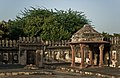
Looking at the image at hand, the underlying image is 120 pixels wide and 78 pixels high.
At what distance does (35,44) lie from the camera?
37062 millimetres

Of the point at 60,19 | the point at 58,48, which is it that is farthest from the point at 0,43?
the point at 60,19

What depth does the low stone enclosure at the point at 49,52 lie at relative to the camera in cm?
3228

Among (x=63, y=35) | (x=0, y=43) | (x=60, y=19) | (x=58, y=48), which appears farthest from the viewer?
(x=60, y=19)

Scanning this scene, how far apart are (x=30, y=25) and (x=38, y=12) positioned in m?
6.67

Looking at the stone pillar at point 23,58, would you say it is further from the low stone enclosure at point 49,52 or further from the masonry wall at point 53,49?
the masonry wall at point 53,49

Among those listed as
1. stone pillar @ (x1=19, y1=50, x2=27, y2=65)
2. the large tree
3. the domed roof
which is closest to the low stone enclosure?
stone pillar @ (x1=19, y1=50, x2=27, y2=65)

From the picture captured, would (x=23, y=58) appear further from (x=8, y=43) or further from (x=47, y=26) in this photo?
(x=47, y=26)

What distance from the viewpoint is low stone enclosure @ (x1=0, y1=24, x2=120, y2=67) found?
106 feet

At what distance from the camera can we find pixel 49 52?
39031mm

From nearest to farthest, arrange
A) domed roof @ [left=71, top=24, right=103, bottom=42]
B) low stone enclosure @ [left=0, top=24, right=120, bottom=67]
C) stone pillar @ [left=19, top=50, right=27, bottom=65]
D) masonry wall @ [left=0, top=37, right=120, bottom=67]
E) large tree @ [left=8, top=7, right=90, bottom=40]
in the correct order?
domed roof @ [left=71, top=24, right=103, bottom=42]
masonry wall @ [left=0, top=37, right=120, bottom=67]
low stone enclosure @ [left=0, top=24, right=120, bottom=67]
stone pillar @ [left=19, top=50, right=27, bottom=65]
large tree @ [left=8, top=7, right=90, bottom=40]

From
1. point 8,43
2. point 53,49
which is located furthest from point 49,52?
point 8,43

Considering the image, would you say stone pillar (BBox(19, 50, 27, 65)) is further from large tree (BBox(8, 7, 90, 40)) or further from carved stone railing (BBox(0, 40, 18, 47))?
large tree (BBox(8, 7, 90, 40))

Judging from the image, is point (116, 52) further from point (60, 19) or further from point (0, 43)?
point (60, 19)

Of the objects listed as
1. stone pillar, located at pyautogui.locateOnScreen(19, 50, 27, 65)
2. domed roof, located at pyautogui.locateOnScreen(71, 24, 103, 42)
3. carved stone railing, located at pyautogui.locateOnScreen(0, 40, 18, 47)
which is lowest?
stone pillar, located at pyautogui.locateOnScreen(19, 50, 27, 65)
